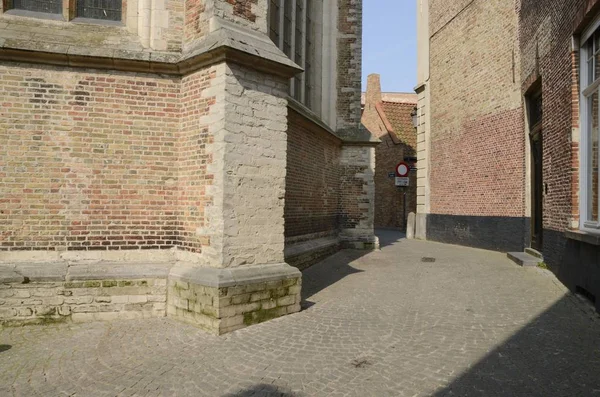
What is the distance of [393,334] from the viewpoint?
513cm

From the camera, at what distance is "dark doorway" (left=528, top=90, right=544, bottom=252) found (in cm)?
1087

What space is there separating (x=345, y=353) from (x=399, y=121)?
21.4m

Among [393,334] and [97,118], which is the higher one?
[97,118]

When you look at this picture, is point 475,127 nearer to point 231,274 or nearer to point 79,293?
point 231,274

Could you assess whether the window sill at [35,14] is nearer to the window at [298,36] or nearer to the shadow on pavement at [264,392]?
the window at [298,36]

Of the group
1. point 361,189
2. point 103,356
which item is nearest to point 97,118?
point 103,356

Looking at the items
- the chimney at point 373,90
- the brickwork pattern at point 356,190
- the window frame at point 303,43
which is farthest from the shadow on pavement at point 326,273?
the chimney at point 373,90

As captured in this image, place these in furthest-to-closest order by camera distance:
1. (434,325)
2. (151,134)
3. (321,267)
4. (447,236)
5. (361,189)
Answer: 1. (447,236)
2. (361,189)
3. (321,267)
4. (151,134)
5. (434,325)

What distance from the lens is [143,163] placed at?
5906 millimetres

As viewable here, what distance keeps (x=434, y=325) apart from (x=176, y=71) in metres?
4.98

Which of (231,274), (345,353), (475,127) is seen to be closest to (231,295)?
(231,274)

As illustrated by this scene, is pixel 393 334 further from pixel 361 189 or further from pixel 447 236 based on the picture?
pixel 447 236

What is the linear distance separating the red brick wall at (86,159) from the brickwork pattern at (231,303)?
874 mm

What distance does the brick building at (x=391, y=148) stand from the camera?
22594 millimetres
